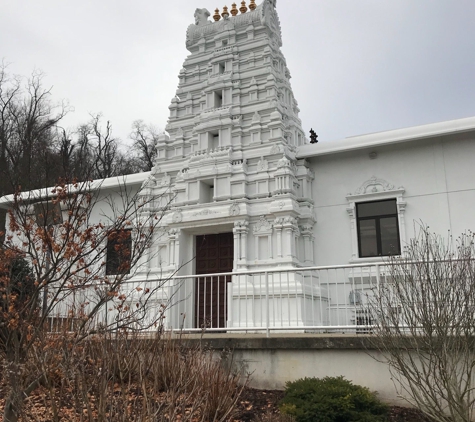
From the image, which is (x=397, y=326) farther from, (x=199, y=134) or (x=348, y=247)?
(x=199, y=134)

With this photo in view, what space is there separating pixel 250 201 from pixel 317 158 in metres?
2.32

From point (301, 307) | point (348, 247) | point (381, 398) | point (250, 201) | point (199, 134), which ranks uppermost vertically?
point (199, 134)

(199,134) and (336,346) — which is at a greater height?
(199,134)

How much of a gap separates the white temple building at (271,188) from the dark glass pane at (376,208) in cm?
3

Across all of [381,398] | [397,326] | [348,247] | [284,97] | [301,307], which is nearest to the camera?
[397,326]

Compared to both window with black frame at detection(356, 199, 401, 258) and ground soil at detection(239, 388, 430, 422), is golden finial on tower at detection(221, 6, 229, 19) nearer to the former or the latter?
window with black frame at detection(356, 199, 401, 258)

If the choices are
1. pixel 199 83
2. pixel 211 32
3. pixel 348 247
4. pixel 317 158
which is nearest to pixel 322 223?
pixel 348 247

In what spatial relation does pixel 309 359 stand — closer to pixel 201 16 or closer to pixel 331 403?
pixel 331 403

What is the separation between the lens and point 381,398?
24.1 feet

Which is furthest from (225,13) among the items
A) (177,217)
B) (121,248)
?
(121,248)

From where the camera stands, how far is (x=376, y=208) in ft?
43.1

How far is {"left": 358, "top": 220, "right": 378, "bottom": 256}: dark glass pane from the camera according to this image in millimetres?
12813

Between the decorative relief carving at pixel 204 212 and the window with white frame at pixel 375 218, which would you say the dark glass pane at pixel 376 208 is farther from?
the decorative relief carving at pixel 204 212

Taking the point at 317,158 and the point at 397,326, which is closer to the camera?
the point at 397,326
